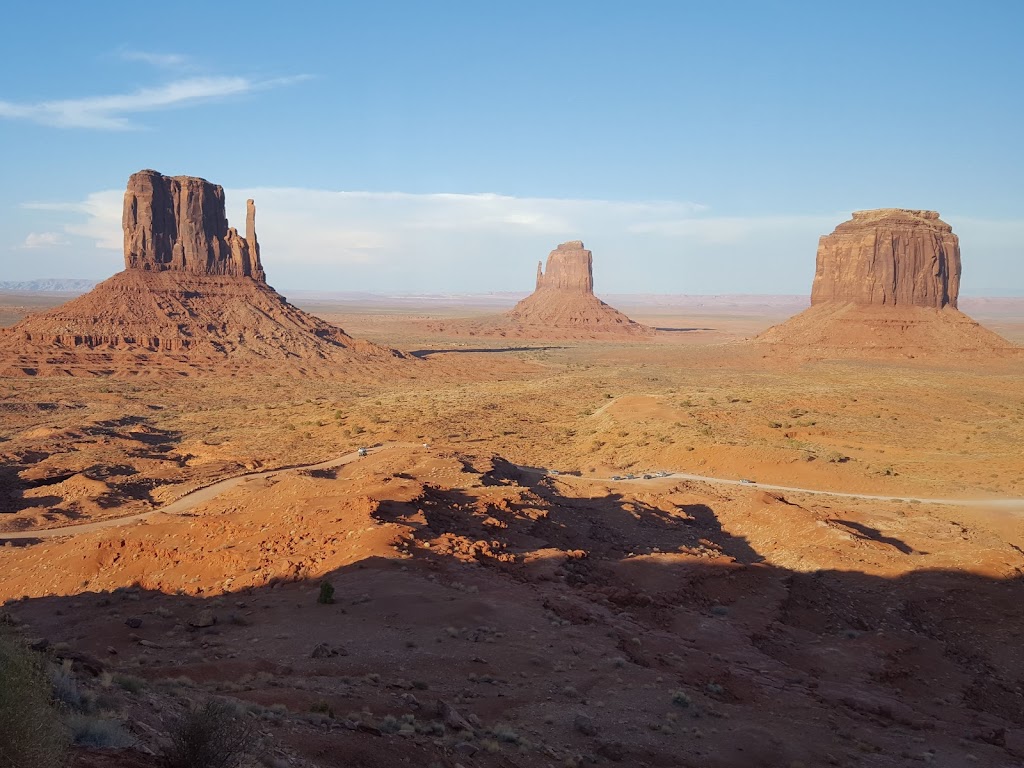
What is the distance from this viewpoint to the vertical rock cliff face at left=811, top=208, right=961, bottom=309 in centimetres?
9200

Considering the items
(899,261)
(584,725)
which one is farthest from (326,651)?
(899,261)

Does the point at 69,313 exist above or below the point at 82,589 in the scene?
above

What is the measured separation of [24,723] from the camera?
17.7ft

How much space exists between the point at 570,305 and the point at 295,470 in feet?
439

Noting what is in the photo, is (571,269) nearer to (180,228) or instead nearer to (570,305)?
(570,305)

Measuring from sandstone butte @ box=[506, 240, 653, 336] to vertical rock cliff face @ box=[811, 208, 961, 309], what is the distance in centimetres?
5699

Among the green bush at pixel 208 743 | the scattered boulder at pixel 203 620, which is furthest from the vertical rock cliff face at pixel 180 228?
the green bush at pixel 208 743

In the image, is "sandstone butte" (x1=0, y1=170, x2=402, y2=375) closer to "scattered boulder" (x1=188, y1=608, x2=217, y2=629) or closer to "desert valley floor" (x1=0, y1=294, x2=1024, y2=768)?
"desert valley floor" (x1=0, y1=294, x2=1024, y2=768)

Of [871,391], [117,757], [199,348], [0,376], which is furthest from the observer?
[199,348]

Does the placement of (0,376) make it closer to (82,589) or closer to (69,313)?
(69,313)

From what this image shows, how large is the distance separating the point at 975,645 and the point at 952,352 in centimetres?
7625

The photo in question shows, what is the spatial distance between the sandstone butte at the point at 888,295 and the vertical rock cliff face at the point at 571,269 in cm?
7042

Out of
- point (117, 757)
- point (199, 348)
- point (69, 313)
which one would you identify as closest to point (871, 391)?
point (117, 757)

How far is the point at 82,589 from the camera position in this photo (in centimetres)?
1630
